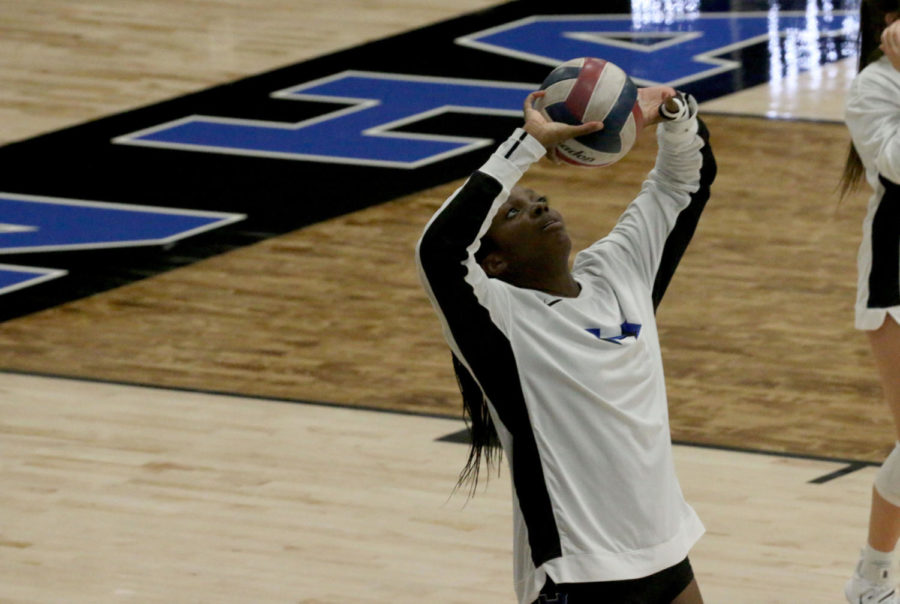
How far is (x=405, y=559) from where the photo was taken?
16.3 feet

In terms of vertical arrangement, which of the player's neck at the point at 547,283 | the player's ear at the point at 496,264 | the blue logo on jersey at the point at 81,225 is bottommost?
the blue logo on jersey at the point at 81,225

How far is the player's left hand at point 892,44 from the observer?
13.4ft

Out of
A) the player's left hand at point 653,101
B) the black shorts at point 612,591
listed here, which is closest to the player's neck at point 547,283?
the player's left hand at point 653,101

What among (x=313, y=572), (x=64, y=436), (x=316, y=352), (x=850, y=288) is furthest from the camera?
(x=850, y=288)

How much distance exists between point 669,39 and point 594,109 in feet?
26.1

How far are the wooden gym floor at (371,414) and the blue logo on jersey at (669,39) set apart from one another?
1.14 m

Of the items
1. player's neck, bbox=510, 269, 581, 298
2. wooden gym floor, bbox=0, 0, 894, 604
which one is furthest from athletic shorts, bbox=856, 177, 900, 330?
player's neck, bbox=510, 269, 581, 298

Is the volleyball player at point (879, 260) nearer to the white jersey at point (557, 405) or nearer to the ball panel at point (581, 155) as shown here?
the ball panel at point (581, 155)

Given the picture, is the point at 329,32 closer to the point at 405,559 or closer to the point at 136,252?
the point at 136,252

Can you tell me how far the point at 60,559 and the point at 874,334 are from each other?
7.51ft

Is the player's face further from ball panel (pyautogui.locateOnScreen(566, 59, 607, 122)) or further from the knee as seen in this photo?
the knee

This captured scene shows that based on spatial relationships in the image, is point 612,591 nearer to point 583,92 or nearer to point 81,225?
point 583,92

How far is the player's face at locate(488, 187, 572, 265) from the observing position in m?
3.28

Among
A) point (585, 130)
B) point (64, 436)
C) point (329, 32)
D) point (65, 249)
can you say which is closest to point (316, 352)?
point (64, 436)
